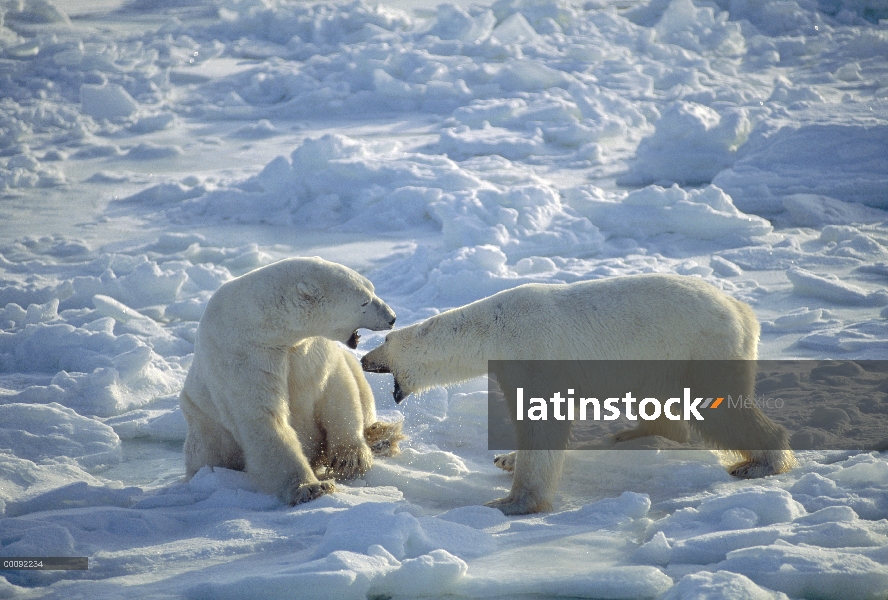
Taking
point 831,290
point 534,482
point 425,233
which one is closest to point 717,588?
point 534,482

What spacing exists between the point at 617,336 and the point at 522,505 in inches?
34.5

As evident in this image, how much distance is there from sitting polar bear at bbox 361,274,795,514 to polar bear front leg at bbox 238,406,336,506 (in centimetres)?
87

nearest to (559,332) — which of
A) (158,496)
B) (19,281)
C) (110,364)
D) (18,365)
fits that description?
(158,496)

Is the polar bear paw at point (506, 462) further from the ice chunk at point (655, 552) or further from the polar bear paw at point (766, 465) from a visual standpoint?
the ice chunk at point (655, 552)

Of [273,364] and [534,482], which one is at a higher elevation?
[273,364]

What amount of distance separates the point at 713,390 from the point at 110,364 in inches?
161

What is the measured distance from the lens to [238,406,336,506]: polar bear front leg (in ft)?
12.6

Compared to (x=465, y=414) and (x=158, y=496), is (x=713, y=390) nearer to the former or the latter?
(x=465, y=414)

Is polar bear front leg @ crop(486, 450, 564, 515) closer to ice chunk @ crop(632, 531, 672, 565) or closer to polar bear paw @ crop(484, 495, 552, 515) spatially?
polar bear paw @ crop(484, 495, 552, 515)

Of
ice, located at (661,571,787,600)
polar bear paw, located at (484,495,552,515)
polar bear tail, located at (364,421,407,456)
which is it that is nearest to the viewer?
ice, located at (661,571,787,600)

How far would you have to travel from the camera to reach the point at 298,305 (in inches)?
153

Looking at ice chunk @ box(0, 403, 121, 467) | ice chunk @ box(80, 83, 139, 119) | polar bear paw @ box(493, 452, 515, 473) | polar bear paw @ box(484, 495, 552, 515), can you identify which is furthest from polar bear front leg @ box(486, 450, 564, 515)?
ice chunk @ box(80, 83, 139, 119)

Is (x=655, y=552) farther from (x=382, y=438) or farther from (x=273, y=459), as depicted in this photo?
(x=382, y=438)

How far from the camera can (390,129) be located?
14188 millimetres
